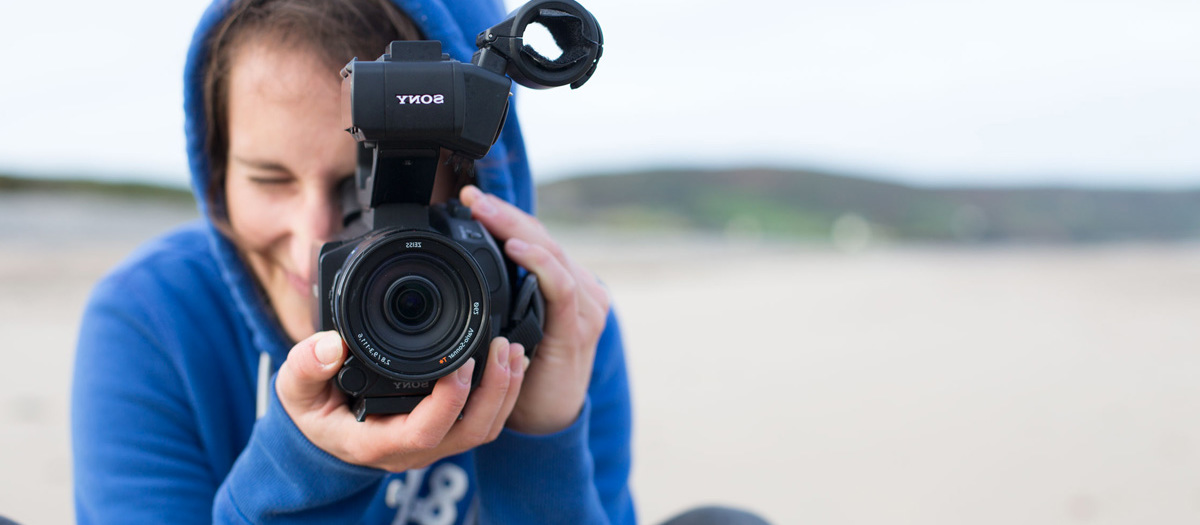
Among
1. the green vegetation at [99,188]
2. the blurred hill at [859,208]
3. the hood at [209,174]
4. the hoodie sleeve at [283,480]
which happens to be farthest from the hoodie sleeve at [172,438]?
the green vegetation at [99,188]

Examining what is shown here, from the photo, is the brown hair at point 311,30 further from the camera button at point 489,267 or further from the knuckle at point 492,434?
the knuckle at point 492,434

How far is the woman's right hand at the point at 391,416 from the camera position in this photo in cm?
115

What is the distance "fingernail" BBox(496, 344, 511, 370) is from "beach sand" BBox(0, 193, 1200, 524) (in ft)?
6.86

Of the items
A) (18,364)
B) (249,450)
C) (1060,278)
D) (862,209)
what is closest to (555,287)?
(249,450)

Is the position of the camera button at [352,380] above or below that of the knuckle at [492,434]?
above

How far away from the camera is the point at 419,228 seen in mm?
1146

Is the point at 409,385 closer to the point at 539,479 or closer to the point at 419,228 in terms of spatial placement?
the point at 419,228

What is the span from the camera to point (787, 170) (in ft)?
85.2

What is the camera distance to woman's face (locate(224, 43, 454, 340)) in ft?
4.56

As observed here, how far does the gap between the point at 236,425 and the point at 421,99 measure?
36.5 inches

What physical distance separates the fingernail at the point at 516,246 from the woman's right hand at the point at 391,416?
0.15 metres

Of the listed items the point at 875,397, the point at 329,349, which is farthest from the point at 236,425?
the point at 875,397

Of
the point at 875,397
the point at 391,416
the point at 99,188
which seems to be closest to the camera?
the point at 391,416

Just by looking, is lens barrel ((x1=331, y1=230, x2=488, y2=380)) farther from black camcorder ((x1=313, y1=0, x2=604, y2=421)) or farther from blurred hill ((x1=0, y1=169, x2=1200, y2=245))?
blurred hill ((x1=0, y1=169, x2=1200, y2=245))
